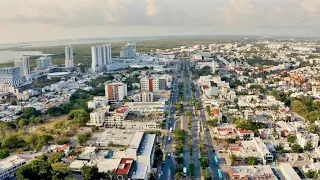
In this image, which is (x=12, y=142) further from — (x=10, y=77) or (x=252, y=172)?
(x=10, y=77)

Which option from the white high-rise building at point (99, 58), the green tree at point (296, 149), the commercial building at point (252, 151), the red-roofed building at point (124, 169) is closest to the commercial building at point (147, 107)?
the commercial building at point (252, 151)

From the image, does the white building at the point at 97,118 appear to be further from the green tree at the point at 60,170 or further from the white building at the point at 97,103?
the green tree at the point at 60,170

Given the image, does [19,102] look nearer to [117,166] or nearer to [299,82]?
[117,166]

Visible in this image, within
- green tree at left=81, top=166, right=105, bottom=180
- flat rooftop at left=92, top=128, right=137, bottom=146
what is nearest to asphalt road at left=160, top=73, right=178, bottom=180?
flat rooftop at left=92, top=128, right=137, bottom=146

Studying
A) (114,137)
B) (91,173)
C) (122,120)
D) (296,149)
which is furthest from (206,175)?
(122,120)

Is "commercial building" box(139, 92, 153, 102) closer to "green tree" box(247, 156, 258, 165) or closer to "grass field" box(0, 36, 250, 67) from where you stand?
"green tree" box(247, 156, 258, 165)

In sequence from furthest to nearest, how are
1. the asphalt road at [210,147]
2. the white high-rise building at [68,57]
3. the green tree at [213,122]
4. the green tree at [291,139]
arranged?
the white high-rise building at [68,57] → the green tree at [213,122] → the green tree at [291,139] → the asphalt road at [210,147]
